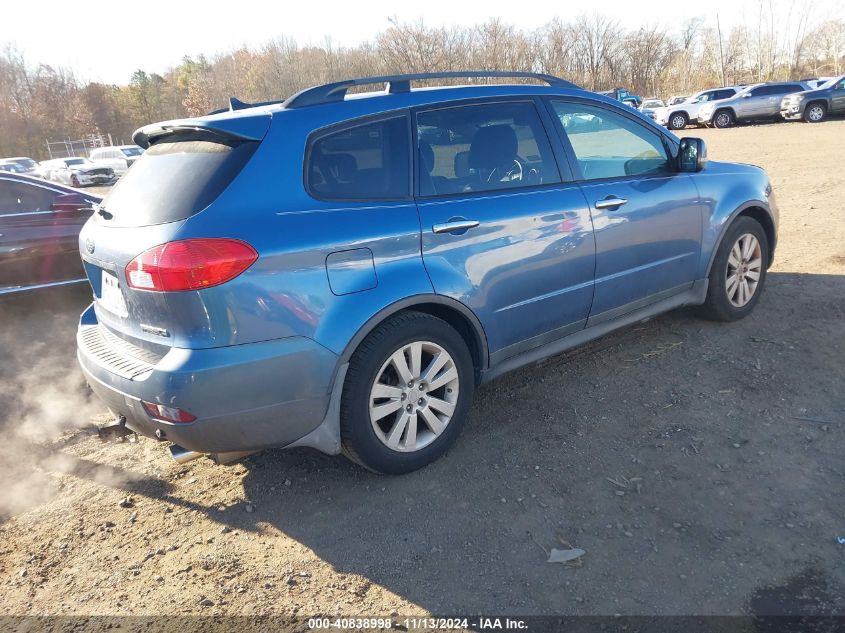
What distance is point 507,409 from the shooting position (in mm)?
3873

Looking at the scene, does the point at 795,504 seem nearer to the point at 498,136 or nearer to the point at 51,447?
the point at 498,136

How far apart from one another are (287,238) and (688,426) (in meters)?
2.36

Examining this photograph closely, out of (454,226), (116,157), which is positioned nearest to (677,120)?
(116,157)

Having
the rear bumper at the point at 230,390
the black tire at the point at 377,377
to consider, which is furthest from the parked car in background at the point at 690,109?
the rear bumper at the point at 230,390

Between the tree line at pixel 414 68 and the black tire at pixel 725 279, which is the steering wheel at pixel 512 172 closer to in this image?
the black tire at pixel 725 279

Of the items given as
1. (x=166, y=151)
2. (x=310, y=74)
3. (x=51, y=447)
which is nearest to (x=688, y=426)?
(x=166, y=151)

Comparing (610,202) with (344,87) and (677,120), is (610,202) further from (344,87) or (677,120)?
(677,120)

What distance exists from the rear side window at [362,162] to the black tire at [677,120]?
29.0 metres

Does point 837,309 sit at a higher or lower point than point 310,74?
lower

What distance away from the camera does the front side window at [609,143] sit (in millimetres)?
3887

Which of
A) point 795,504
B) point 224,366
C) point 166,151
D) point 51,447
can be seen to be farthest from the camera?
point 51,447

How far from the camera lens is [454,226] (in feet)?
10.4

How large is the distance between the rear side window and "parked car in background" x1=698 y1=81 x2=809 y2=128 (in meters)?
28.0

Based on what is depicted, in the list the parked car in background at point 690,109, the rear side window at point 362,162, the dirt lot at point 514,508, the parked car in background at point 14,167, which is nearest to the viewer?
the dirt lot at point 514,508
